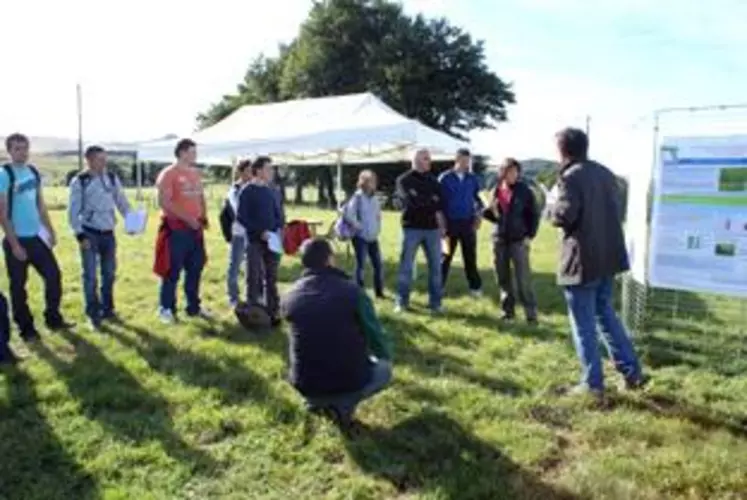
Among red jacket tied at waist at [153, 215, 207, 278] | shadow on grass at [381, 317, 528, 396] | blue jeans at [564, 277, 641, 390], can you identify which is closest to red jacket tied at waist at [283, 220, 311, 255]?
red jacket tied at waist at [153, 215, 207, 278]

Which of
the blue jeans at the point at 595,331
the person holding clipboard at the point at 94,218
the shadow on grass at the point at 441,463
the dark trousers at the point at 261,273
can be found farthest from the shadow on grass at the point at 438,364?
the person holding clipboard at the point at 94,218

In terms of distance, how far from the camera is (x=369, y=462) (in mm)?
4812

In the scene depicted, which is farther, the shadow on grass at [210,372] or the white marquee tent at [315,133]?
the white marquee tent at [315,133]

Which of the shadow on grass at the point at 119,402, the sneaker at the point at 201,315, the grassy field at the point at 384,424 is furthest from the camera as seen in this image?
the sneaker at the point at 201,315

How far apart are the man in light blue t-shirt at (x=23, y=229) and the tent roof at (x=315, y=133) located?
19.0ft

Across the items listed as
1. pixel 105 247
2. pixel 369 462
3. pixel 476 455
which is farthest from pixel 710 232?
pixel 105 247

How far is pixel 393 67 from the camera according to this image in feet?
140

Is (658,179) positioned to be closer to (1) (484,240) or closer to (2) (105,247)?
(2) (105,247)

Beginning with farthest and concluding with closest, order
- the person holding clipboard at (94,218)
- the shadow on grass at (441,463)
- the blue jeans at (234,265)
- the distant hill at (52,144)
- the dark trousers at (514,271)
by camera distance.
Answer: the distant hill at (52,144) < the blue jeans at (234,265) < the dark trousers at (514,271) < the person holding clipboard at (94,218) < the shadow on grass at (441,463)

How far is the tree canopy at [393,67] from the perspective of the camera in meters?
43.5

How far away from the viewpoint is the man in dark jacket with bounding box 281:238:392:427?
514 cm

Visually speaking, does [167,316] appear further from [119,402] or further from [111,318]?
[119,402]

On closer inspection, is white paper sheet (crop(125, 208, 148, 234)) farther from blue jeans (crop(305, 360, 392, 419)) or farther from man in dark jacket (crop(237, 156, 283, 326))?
blue jeans (crop(305, 360, 392, 419))

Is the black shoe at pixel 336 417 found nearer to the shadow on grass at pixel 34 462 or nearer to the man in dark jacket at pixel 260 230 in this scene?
the shadow on grass at pixel 34 462
